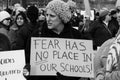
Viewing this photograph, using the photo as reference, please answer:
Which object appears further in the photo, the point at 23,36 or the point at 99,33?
the point at 99,33

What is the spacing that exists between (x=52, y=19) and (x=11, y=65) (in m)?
1.16

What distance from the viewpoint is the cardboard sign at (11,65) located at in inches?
232

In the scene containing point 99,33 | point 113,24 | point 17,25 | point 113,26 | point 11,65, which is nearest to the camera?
point 11,65

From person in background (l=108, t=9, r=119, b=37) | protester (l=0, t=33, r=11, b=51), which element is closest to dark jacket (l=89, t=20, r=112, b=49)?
person in background (l=108, t=9, r=119, b=37)

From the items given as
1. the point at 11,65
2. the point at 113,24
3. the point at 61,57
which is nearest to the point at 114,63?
the point at 61,57

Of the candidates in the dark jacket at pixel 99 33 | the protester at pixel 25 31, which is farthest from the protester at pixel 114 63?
the dark jacket at pixel 99 33

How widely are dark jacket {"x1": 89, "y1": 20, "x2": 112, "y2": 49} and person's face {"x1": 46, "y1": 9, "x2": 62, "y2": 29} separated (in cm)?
418

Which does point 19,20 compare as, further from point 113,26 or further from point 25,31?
point 113,26

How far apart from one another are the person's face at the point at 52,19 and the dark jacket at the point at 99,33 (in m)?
4.18

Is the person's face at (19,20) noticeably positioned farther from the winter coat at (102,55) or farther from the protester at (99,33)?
the winter coat at (102,55)

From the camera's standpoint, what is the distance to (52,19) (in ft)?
16.8

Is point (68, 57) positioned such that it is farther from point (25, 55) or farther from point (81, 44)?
point (25, 55)

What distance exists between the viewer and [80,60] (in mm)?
5215

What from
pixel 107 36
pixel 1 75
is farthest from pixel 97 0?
pixel 1 75
